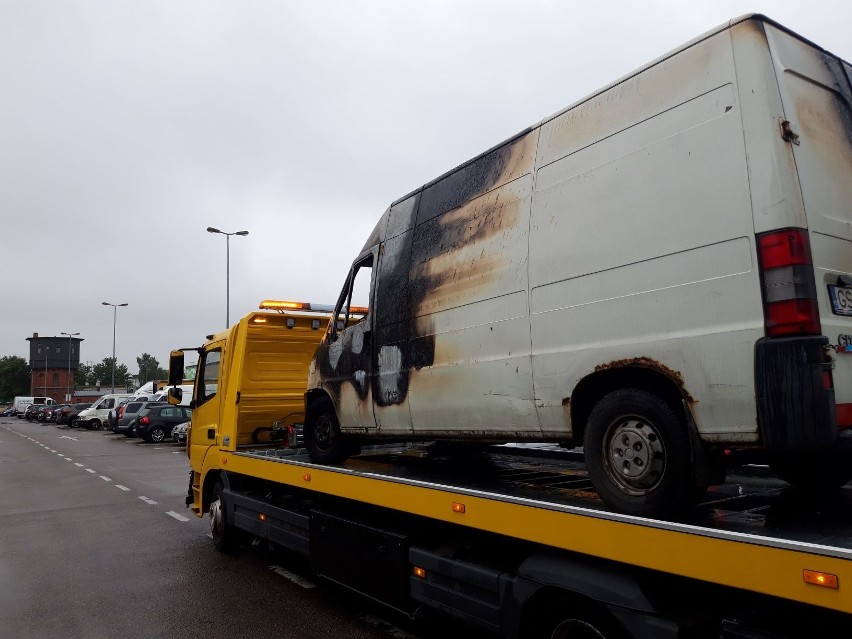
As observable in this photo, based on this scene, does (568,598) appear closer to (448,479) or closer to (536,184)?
(448,479)

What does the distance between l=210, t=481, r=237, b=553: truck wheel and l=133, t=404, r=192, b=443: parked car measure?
19.2m

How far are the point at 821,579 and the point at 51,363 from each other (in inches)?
4216

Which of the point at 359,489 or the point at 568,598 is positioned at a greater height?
the point at 359,489

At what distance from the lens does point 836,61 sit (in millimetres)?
3387

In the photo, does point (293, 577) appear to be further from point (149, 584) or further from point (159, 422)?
point (159, 422)

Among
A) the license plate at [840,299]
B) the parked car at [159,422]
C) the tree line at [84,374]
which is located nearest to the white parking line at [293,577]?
the license plate at [840,299]

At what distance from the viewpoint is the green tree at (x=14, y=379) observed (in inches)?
4348

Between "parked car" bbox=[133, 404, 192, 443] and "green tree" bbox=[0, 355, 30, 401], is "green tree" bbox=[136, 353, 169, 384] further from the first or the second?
"parked car" bbox=[133, 404, 192, 443]

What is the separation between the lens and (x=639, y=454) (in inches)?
125

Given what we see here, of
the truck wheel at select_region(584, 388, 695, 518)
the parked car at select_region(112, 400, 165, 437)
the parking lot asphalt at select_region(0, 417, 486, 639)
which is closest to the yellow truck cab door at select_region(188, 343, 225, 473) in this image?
the parking lot asphalt at select_region(0, 417, 486, 639)

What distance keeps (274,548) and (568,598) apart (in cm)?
431

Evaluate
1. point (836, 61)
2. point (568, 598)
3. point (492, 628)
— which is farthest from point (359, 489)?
point (836, 61)

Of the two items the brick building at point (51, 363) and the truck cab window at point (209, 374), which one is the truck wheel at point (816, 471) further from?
the brick building at point (51, 363)

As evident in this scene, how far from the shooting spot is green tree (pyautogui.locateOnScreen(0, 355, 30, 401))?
4348 inches
